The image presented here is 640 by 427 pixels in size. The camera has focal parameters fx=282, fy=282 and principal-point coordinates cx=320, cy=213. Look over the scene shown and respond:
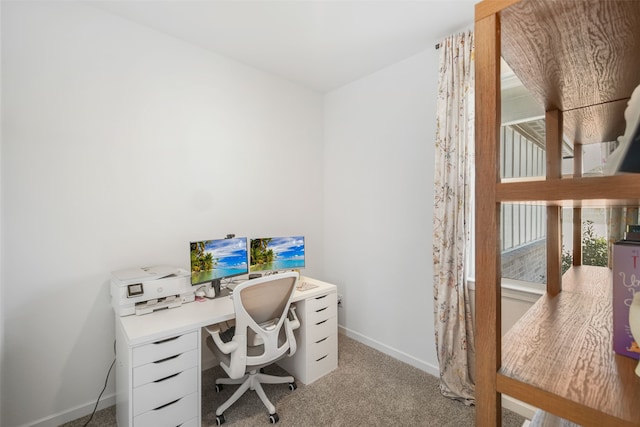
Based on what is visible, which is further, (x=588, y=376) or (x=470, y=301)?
(x=470, y=301)

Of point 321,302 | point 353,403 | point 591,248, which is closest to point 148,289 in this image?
point 321,302

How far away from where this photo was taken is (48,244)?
69.2 inches

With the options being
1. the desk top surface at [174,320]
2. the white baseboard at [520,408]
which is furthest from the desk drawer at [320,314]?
the white baseboard at [520,408]

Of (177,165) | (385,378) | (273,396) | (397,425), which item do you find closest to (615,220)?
(397,425)

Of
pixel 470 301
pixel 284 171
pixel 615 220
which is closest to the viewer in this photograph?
pixel 615 220

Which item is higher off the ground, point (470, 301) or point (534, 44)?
point (534, 44)

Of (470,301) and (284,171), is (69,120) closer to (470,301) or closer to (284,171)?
(284,171)

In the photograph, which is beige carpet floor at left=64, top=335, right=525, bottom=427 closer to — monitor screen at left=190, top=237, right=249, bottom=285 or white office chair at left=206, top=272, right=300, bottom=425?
white office chair at left=206, top=272, right=300, bottom=425

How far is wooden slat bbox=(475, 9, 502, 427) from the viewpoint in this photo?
49 centimetres

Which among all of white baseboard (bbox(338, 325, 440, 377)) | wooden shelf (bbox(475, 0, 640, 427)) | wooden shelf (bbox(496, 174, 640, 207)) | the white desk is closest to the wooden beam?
wooden shelf (bbox(475, 0, 640, 427))

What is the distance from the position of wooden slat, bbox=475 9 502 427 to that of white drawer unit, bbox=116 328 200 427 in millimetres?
1609

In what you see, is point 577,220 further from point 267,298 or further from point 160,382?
point 160,382

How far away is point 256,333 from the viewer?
1.82 meters

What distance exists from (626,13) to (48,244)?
261 centimetres
